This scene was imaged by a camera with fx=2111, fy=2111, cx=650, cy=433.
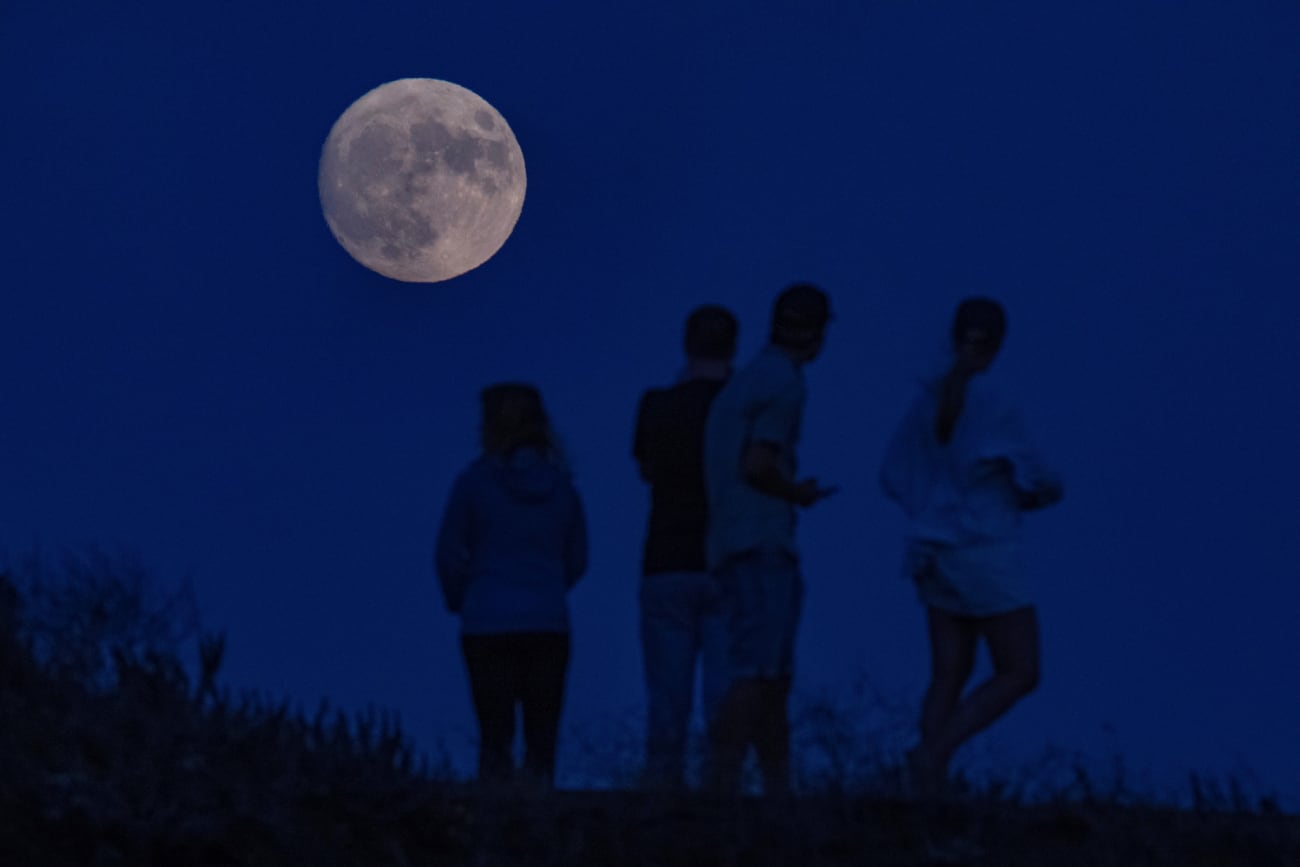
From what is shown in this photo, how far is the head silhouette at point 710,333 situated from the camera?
8.23m

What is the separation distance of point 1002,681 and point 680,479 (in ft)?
5.10

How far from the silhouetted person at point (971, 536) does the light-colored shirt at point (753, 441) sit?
20.8 inches

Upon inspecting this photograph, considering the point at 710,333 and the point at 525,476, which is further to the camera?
the point at 525,476

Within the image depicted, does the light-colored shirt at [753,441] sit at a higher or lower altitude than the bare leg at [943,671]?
higher

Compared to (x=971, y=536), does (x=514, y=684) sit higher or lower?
lower

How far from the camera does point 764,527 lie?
23.8 ft

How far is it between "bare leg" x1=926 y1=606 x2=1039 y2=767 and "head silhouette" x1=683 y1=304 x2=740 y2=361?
5.19 feet

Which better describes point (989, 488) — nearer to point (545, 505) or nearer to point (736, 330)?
point (736, 330)

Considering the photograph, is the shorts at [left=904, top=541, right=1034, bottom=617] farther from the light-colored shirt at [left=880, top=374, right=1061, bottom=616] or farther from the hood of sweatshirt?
the hood of sweatshirt

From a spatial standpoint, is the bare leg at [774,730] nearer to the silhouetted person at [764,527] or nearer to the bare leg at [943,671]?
the silhouetted person at [764,527]

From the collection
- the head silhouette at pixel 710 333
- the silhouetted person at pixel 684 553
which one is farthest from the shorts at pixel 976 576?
the head silhouette at pixel 710 333

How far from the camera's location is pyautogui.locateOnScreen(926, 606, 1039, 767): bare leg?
7.38 metres

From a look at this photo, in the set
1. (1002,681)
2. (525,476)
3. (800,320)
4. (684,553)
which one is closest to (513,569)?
(525,476)

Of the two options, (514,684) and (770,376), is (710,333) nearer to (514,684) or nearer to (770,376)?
(770,376)
